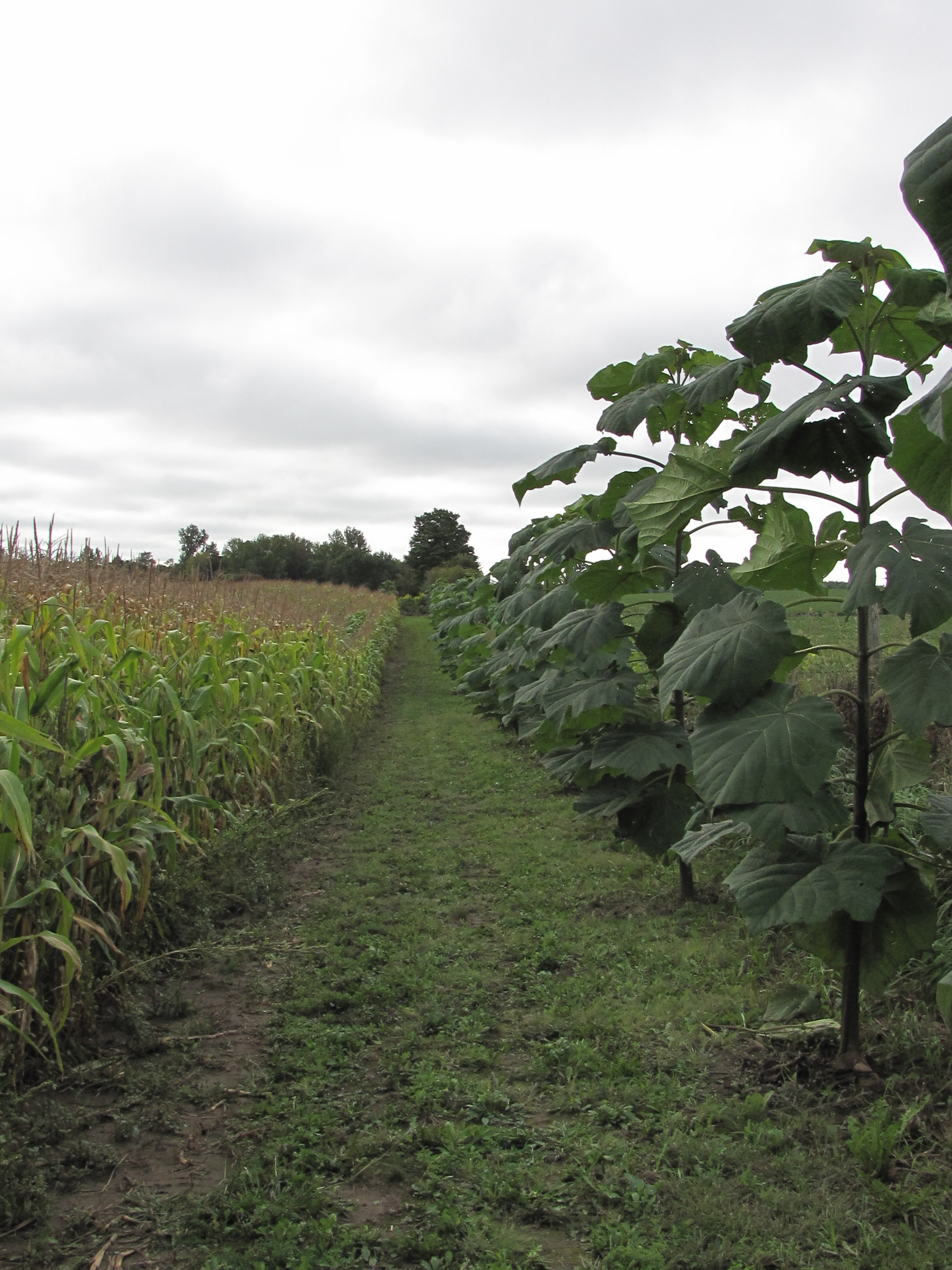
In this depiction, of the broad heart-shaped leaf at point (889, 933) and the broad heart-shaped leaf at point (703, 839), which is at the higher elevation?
the broad heart-shaped leaf at point (703, 839)

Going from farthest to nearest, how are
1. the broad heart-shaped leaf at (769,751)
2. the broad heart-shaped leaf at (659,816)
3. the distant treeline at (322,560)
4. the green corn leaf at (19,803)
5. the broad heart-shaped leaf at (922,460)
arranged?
the distant treeline at (322,560)
the broad heart-shaped leaf at (659,816)
the green corn leaf at (19,803)
the broad heart-shaped leaf at (769,751)
the broad heart-shaped leaf at (922,460)

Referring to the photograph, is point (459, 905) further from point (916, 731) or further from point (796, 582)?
point (916, 731)

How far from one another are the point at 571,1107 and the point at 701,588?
2012 millimetres

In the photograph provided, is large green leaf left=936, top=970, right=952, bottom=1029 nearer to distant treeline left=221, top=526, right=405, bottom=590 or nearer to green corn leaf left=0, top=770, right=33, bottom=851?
green corn leaf left=0, top=770, right=33, bottom=851

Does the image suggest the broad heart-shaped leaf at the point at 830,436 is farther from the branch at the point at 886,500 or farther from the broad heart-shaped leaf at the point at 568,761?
the broad heart-shaped leaf at the point at 568,761

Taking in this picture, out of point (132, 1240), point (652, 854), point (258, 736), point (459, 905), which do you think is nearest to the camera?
point (132, 1240)

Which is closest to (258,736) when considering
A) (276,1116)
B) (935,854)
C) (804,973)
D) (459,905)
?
(459,905)

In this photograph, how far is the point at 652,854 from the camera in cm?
465

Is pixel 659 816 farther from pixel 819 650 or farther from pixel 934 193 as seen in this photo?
pixel 934 193

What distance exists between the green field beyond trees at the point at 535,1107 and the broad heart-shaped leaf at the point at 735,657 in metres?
1.35

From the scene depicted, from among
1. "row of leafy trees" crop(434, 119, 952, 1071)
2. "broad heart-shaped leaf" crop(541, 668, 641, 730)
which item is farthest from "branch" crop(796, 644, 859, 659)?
Answer: "broad heart-shaped leaf" crop(541, 668, 641, 730)

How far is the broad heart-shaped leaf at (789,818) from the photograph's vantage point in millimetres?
2477

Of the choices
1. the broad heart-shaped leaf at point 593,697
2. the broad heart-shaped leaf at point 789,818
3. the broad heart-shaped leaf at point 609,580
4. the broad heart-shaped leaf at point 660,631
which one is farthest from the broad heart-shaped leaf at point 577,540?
the broad heart-shaped leaf at point 789,818

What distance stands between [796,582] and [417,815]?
5.24 metres
